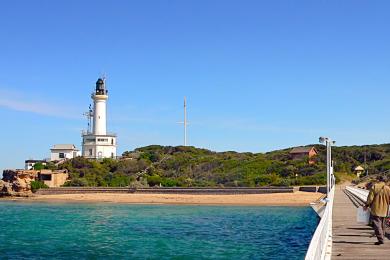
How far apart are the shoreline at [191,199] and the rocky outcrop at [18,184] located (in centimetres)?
205

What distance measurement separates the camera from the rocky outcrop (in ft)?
221

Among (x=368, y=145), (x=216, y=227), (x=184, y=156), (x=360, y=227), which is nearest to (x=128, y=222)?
(x=216, y=227)

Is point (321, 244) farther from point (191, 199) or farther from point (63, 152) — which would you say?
point (63, 152)

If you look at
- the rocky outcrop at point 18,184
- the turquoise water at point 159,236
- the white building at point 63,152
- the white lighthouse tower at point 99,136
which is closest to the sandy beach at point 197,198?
the rocky outcrop at point 18,184

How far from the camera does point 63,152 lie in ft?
295

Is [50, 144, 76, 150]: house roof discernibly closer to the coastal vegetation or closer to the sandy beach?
the coastal vegetation

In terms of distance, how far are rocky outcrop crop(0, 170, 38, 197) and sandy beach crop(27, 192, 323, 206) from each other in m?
3.36

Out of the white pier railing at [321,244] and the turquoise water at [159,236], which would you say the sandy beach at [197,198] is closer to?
the turquoise water at [159,236]

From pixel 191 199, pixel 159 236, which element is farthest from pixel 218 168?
pixel 159 236

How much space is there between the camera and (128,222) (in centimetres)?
3494

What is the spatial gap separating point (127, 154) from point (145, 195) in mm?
33197

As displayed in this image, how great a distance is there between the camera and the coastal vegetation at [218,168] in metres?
69.9

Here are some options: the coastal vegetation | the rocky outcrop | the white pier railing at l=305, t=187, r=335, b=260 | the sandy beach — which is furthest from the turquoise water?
the coastal vegetation

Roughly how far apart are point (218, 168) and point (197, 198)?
23848 mm
